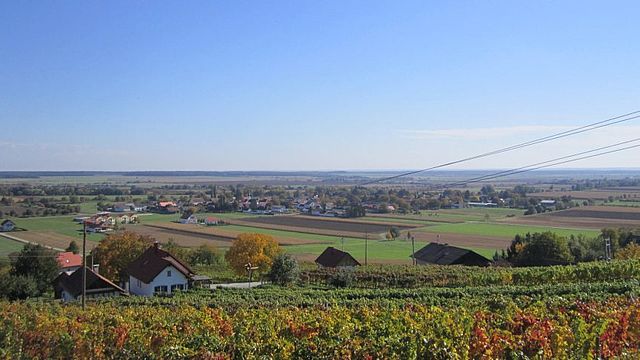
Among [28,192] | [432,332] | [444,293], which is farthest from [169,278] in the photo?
[28,192]

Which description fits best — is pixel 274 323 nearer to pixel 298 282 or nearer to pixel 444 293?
pixel 444 293

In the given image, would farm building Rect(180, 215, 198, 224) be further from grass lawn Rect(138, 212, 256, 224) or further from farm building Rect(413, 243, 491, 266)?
farm building Rect(413, 243, 491, 266)

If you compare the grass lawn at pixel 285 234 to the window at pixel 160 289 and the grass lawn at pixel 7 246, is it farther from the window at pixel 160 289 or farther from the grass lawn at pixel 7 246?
the window at pixel 160 289

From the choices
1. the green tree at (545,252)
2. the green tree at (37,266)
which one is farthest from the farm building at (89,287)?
the green tree at (545,252)

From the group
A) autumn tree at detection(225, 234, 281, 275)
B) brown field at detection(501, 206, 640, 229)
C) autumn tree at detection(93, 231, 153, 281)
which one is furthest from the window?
brown field at detection(501, 206, 640, 229)

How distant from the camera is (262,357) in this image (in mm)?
9766

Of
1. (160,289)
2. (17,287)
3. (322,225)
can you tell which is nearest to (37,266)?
(17,287)

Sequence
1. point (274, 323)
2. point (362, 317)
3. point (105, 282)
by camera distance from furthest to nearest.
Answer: point (105, 282)
point (362, 317)
point (274, 323)

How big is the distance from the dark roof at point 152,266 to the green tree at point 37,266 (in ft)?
22.3

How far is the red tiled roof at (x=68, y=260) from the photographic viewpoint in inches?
1726

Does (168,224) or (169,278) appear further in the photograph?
(168,224)

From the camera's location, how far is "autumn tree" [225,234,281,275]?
139 ft

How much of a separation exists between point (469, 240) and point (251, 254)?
27751 millimetres

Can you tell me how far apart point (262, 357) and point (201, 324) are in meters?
A: 4.84
